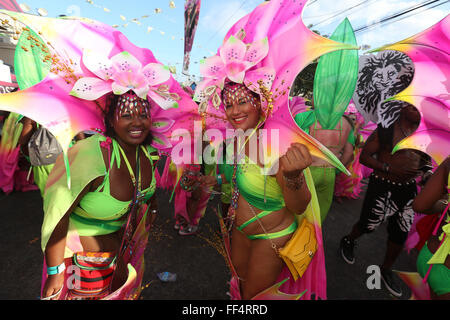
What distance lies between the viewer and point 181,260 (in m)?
2.54

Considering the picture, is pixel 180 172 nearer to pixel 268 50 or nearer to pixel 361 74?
pixel 268 50

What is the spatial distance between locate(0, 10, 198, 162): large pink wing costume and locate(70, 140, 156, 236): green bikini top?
0.73 ft

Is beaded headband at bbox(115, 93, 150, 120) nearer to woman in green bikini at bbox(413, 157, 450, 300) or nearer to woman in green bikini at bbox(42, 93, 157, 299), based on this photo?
woman in green bikini at bbox(42, 93, 157, 299)

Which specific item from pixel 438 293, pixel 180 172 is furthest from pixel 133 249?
pixel 438 293

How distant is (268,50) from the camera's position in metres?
1.12

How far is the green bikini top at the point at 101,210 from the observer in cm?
111

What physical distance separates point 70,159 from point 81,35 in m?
0.61

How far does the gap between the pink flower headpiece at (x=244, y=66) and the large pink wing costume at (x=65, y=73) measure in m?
0.35

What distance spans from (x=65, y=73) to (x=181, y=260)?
86.9 inches
